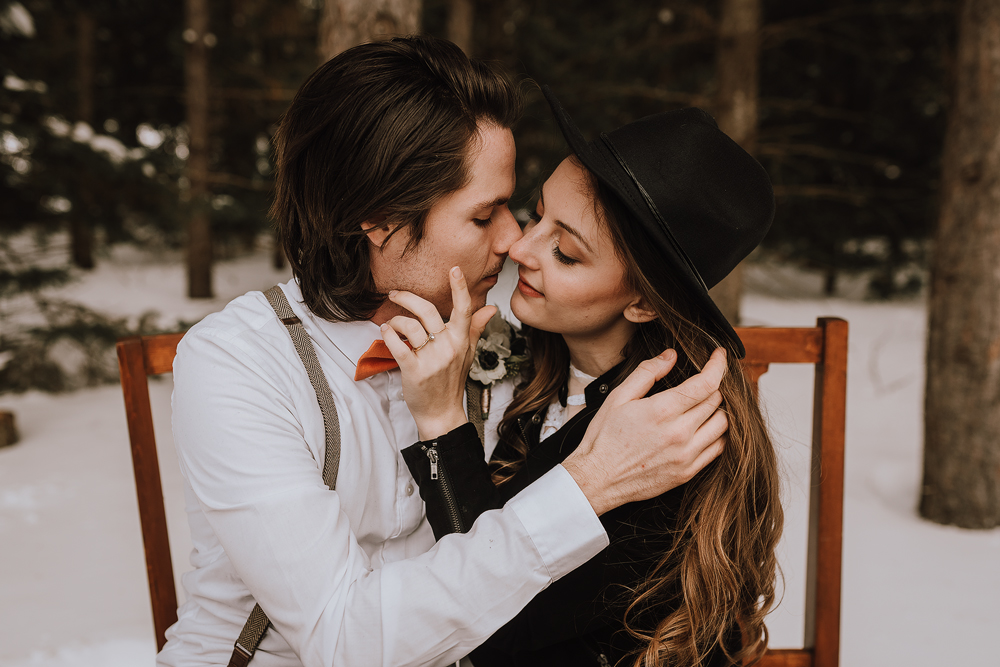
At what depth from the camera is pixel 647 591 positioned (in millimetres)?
1402

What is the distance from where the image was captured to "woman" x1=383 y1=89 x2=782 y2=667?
1.34m

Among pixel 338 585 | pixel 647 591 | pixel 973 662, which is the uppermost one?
pixel 338 585

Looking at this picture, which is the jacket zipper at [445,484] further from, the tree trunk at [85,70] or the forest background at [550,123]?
the tree trunk at [85,70]

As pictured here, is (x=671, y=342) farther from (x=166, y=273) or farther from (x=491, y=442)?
(x=166, y=273)

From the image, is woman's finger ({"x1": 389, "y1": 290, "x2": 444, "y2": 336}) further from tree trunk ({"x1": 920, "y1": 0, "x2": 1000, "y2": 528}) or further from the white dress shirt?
tree trunk ({"x1": 920, "y1": 0, "x2": 1000, "y2": 528})

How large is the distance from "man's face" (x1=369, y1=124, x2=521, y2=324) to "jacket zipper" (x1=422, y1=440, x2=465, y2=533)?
1.57 feet

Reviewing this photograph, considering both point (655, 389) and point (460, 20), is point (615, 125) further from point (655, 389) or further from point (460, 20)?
point (655, 389)

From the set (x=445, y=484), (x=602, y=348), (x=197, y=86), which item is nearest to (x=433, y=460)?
(x=445, y=484)

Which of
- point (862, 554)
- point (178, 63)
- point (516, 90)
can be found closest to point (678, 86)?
point (862, 554)

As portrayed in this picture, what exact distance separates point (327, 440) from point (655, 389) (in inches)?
30.9

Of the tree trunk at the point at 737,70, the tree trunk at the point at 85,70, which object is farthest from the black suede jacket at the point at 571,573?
the tree trunk at the point at 85,70

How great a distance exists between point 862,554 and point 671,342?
7.68 ft

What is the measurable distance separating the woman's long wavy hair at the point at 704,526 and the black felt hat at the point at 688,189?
0.06 meters

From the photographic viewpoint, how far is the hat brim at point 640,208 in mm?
1280
